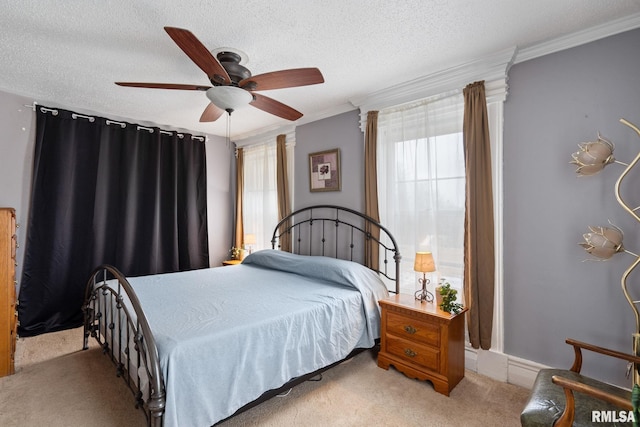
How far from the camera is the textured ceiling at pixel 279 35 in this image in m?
1.91

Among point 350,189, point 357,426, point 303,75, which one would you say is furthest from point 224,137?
point 357,426

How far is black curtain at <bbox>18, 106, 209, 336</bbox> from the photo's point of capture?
11.3ft

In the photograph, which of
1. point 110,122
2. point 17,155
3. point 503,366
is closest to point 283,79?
point 503,366

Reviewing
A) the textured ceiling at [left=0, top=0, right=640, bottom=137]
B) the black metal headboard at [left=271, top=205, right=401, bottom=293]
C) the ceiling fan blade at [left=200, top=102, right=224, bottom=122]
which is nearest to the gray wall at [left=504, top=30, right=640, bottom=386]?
the textured ceiling at [left=0, top=0, right=640, bottom=137]

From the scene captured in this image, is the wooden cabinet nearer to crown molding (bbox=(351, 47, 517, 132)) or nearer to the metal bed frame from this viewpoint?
the metal bed frame

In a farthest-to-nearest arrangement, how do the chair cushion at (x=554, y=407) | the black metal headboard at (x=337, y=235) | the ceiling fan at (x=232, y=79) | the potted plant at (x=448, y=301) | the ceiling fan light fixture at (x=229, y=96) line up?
1. the black metal headboard at (x=337, y=235)
2. the potted plant at (x=448, y=301)
3. the ceiling fan light fixture at (x=229, y=96)
4. the ceiling fan at (x=232, y=79)
5. the chair cushion at (x=554, y=407)

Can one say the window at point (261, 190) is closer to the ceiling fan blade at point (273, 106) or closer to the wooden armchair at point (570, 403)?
the ceiling fan blade at point (273, 106)

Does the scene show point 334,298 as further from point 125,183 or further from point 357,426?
point 125,183

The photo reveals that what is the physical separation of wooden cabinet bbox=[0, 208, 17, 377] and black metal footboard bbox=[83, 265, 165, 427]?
1.66ft

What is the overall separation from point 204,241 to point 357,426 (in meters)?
3.62

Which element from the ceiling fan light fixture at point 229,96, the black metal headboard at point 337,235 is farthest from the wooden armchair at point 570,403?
the ceiling fan light fixture at point 229,96

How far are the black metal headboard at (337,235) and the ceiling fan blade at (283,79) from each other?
1664 millimetres

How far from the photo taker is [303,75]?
6.62 feet

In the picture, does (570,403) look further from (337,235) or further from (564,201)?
(337,235)
